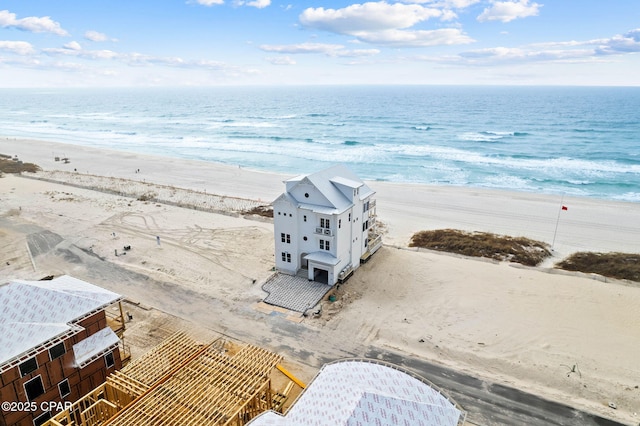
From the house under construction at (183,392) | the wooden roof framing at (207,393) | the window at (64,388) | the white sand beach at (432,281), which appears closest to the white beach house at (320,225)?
the white sand beach at (432,281)

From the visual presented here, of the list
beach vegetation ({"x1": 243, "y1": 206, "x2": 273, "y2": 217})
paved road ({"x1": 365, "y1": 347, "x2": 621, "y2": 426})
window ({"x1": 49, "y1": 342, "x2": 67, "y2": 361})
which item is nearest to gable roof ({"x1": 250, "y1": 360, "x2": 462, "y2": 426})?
paved road ({"x1": 365, "y1": 347, "x2": 621, "y2": 426})

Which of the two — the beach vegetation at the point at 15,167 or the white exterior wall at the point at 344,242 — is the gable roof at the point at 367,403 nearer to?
the white exterior wall at the point at 344,242

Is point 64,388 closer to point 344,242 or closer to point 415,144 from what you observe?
point 344,242

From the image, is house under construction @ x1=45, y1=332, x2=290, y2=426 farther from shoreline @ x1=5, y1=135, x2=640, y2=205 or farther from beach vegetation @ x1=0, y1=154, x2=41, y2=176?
beach vegetation @ x1=0, y1=154, x2=41, y2=176

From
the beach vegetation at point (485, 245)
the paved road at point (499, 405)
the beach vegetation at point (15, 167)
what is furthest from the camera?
the beach vegetation at point (15, 167)

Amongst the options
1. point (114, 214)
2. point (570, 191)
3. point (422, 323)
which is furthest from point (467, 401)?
point (570, 191)

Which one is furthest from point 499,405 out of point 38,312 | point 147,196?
point 147,196
